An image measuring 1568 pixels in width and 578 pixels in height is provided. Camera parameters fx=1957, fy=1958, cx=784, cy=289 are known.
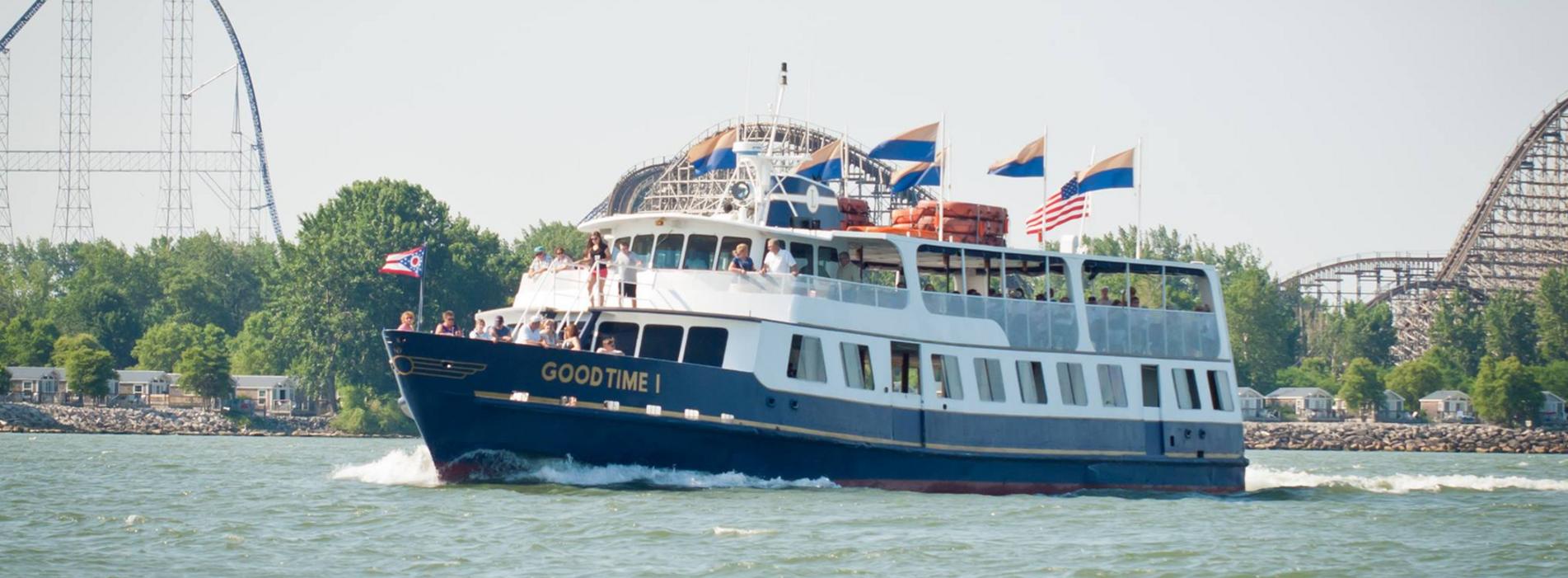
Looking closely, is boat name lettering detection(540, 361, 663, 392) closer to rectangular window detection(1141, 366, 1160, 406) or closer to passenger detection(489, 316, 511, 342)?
passenger detection(489, 316, 511, 342)

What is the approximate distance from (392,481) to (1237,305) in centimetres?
8211

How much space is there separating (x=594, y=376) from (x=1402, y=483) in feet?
63.1

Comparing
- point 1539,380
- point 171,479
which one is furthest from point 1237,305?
point 171,479

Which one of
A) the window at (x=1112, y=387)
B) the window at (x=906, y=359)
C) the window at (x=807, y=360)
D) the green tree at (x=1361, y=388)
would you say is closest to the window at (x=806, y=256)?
the window at (x=906, y=359)

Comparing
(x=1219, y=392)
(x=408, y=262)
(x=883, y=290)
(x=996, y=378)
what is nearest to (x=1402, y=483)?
(x=1219, y=392)

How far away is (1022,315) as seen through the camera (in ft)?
108

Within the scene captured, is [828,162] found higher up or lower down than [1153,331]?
higher up

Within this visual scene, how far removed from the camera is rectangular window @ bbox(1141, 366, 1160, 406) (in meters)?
34.2

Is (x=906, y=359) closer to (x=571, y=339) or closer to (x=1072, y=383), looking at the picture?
(x=1072, y=383)

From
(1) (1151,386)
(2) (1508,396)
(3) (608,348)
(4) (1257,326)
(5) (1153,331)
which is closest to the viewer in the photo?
(3) (608,348)

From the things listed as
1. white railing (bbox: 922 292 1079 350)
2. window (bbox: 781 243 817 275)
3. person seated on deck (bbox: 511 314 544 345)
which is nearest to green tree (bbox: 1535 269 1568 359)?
white railing (bbox: 922 292 1079 350)

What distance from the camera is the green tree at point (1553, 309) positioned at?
337 feet

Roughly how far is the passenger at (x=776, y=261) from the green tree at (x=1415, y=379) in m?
78.2

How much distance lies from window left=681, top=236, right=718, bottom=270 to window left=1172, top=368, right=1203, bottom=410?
8.99 m
